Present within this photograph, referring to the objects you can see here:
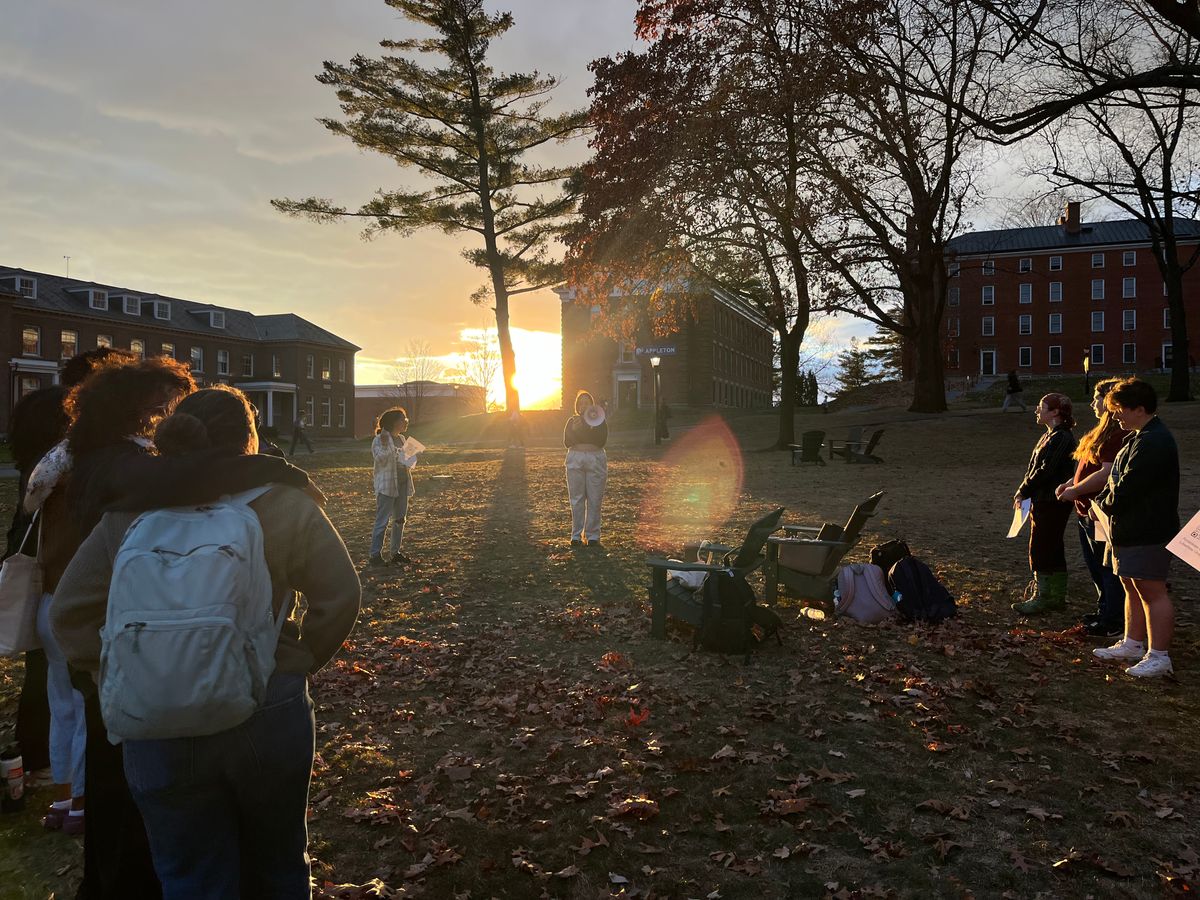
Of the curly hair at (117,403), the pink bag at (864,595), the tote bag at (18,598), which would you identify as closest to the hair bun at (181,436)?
the curly hair at (117,403)

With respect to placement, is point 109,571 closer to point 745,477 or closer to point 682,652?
point 682,652

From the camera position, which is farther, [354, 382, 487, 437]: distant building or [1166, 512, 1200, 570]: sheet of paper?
[354, 382, 487, 437]: distant building

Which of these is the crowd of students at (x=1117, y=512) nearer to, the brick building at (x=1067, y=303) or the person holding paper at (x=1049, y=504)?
the person holding paper at (x=1049, y=504)

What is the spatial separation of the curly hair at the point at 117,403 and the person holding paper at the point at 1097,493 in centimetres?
656

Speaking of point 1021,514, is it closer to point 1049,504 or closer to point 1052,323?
point 1049,504

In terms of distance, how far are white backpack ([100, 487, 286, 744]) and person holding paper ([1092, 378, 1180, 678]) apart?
586 cm

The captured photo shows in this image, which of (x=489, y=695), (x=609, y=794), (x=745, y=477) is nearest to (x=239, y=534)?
(x=609, y=794)

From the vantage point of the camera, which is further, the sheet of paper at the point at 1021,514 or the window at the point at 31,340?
the window at the point at 31,340

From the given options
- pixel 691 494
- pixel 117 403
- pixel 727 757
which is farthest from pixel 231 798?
pixel 691 494

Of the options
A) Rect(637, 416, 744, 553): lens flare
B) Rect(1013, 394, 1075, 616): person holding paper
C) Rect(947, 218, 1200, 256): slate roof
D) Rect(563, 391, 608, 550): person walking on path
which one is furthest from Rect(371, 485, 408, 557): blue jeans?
Rect(947, 218, 1200, 256): slate roof

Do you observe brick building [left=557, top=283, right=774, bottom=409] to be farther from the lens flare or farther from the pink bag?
the pink bag

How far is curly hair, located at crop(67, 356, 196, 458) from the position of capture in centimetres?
282

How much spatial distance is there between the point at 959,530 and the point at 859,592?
5.73 metres

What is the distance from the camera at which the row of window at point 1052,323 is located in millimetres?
70000
